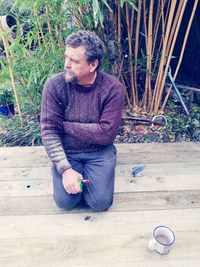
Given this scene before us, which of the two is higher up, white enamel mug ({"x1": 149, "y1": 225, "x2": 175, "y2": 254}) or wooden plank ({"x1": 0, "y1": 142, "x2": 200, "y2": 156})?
white enamel mug ({"x1": 149, "y1": 225, "x2": 175, "y2": 254})

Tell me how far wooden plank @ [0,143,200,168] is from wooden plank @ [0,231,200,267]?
2.41ft

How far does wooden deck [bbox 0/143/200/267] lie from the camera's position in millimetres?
1396

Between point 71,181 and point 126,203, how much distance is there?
38cm

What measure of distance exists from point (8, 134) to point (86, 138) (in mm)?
1289

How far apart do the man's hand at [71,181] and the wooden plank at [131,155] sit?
1.81ft

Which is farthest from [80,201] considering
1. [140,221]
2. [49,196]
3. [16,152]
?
[16,152]

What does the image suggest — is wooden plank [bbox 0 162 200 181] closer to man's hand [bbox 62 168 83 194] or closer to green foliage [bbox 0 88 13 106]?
man's hand [bbox 62 168 83 194]

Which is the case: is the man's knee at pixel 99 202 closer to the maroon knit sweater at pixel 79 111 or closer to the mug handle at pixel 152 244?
the maroon knit sweater at pixel 79 111

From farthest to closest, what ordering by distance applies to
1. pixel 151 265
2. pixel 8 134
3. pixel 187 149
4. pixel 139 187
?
pixel 8 134, pixel 187 149, pixel 139 187, pixel 151 265

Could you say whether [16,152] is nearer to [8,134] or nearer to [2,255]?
[8,134]

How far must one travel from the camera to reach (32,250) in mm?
1431

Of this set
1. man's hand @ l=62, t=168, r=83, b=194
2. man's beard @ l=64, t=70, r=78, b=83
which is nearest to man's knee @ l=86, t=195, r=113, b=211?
man's hand @ l=62, t=168, r=83, b=194

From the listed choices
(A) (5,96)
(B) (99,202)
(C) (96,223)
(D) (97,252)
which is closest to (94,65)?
(B) (99,202)

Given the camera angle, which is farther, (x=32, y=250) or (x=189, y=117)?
(x=189, y=117)
